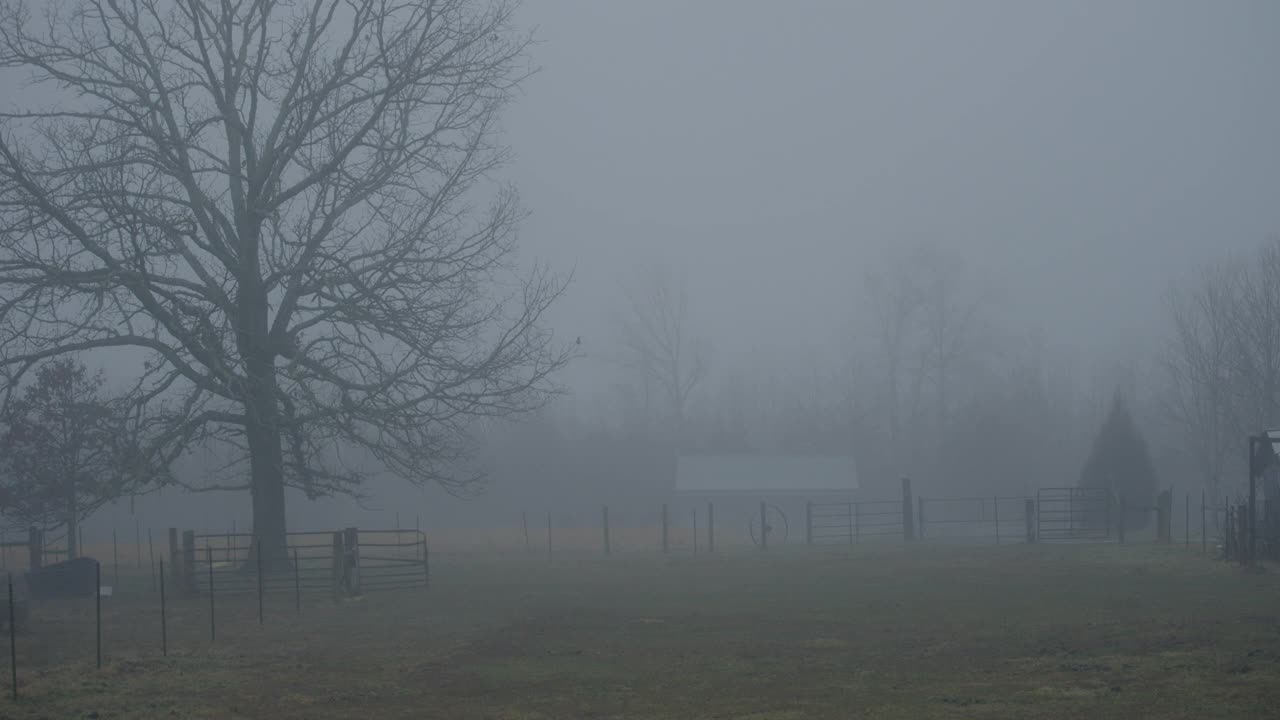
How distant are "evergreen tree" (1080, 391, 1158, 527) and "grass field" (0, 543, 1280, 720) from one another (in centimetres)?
2363

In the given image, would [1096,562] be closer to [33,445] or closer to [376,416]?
[376,416]

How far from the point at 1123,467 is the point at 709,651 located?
37.9m

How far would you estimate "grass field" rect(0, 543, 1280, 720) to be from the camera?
37.3 feet

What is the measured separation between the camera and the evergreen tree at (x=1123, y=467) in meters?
47.7

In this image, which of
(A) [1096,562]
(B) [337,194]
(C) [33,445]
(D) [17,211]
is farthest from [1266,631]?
(C) [33,445]

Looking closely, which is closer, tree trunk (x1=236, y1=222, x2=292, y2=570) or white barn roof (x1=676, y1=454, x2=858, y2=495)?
tree trunk (x1=236, y1=222, x2=292, y2=570)

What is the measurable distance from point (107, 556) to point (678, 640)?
27433 mm

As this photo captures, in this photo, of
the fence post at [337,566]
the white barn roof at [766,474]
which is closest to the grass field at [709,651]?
the fence post at [337,566]

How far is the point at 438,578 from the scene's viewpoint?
27.6 m

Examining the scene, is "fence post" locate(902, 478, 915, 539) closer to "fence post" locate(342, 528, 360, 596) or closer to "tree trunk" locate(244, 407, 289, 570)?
"tree trunk" locate(244, 407, 289, 570)

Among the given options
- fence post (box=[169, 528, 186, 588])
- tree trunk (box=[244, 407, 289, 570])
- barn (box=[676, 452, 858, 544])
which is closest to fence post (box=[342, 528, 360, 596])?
tree trunk (box=[244, 407, 289, 570])

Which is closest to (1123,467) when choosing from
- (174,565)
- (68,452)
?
(174,565)

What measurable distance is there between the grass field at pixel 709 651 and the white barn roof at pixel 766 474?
123ft

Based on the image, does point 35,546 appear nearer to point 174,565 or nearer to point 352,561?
point 174,565
